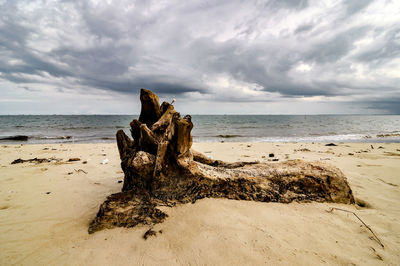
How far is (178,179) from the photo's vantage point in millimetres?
3281

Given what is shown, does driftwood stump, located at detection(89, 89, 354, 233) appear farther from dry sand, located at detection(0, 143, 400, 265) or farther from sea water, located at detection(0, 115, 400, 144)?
sea water, located at detection(0, 115, 400, 144)

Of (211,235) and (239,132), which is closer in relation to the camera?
(211,235)

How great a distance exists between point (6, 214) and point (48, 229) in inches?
49.0

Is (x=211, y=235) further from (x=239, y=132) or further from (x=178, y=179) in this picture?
(x=239, y=132)

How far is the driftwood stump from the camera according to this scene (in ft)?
9.57

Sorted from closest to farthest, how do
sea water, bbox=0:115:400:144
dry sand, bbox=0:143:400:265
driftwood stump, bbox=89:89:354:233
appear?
dry sand, bbox=0:143:400:265 < driftwood stump, bbox=89:89:354:233 < sea water, bbox=0:115:400:144

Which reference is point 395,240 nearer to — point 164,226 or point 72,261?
point 164,226

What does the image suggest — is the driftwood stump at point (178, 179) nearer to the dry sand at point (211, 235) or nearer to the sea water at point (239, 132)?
the dry sand at point (211, 235)

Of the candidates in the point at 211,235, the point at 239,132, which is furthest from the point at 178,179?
the point at 239,132

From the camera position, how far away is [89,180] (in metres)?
5.16

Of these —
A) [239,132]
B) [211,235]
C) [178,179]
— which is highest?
[178,179]

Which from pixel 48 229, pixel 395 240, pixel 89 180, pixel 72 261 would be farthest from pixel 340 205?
pixel 89 180

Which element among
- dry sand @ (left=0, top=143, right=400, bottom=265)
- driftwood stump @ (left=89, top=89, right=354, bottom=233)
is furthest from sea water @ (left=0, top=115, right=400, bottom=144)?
dry sand @ (left=0, top=143, right=400, bottom=265)

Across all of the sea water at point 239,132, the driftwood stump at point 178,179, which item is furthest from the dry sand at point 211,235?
the sea water at point 239,132
